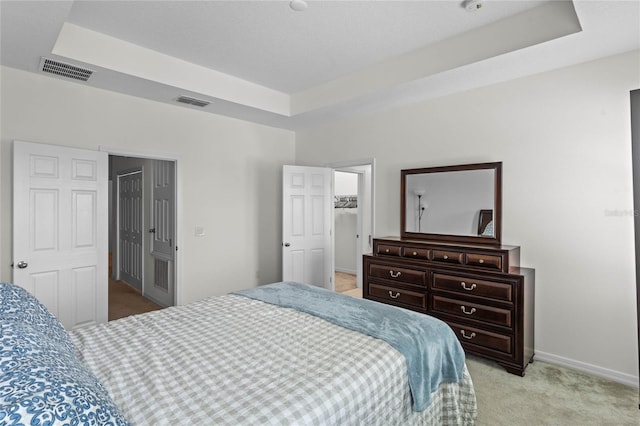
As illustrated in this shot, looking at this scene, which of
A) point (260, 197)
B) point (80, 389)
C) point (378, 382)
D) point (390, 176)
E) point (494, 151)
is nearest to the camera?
point (80, 389)

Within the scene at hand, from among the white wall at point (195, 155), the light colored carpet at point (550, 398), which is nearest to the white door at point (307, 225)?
the white wall at point (195, 155)

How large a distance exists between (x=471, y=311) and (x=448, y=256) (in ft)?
1.71

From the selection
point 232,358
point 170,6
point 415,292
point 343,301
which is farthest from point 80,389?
point 415,292

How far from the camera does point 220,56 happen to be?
337 cm

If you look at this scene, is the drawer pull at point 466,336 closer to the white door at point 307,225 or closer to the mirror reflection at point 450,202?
the mirror reflection at point 450,202

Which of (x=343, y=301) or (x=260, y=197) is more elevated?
(x=260, y=197)

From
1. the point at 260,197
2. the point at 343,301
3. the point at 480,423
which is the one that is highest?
the point at 260,197

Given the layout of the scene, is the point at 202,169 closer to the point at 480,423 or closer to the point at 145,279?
the point at 145,279

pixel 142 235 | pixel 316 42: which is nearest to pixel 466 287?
pixel 316 42

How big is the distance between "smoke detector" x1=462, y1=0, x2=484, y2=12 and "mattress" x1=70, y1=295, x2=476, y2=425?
7.99 feet

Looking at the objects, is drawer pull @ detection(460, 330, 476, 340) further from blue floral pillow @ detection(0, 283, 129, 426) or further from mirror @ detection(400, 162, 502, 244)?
blue floral pillow @ detection(0, 283, 129, 426)

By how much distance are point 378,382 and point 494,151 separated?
2.74m

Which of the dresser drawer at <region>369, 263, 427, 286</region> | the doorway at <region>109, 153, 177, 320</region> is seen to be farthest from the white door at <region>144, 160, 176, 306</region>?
the dresser drawer at <region>369, 263, 427, 286</region>

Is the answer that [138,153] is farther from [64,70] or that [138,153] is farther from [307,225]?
[307,225]
